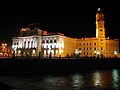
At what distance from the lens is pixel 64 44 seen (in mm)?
111125

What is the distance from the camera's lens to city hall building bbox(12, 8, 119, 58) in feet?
365

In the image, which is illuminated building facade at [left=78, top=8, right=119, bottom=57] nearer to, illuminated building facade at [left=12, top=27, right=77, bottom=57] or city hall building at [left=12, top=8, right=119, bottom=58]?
city hall building at [left=12, top=8, right=119, bottom=58]

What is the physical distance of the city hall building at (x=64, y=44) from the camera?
111 m

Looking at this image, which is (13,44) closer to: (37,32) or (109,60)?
(37,32)

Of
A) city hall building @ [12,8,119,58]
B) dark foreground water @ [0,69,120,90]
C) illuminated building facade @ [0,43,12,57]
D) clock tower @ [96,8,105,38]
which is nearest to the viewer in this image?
dark foreground water @ [0,69,120,90]

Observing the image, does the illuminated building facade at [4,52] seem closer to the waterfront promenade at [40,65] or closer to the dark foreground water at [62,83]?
the waterfront promenade at [40,65]

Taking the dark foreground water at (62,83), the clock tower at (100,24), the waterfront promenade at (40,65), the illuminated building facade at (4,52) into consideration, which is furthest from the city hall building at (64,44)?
the dark foreground water at (62,83)

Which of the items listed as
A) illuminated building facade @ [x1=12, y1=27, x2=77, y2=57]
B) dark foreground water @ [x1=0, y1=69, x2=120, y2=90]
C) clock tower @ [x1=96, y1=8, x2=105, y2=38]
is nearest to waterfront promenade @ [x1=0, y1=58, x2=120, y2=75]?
dark foreground water @ [x1=0, y1=69, x2=120, y2=90]

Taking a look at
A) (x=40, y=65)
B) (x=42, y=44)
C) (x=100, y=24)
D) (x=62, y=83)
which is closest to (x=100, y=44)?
(x=100, y=24)

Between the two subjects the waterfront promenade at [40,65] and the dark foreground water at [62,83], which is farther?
the waterfront promenade at [40,65]

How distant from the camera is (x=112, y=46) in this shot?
11919cm

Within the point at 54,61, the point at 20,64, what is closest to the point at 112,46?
the point at 54,61

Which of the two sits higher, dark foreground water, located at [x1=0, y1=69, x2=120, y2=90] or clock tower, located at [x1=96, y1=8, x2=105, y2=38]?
clock tower, located at [x1=96, y1=8, x2=105, y2=38]

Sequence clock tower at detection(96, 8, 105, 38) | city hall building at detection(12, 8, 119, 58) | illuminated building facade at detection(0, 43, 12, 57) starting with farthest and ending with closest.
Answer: clock tower at detection(96, 8, 105, 38) < city hall building at detection(12, 8, 119, 58) < illuminated building facade at detection(0, 43, 12, 57)
